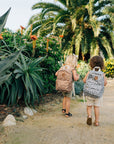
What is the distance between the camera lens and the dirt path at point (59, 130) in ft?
7.14

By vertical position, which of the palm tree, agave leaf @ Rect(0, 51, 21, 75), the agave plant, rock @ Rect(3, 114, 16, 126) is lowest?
rock @ Rect(3, 114, 16, 126)

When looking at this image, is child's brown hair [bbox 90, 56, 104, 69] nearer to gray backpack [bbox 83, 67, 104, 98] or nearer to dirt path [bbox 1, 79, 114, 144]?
gray backpack [bbox 83, 67, 104, 98]

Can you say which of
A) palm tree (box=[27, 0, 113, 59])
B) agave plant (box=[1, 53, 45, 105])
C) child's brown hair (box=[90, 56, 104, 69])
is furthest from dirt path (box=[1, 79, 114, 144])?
palm tree (box=[27, 0, 113, 59])

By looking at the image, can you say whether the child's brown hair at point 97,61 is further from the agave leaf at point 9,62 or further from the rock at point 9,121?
the agave leaf at point 9,62

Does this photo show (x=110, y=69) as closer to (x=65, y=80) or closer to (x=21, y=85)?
(x=65, y=80)

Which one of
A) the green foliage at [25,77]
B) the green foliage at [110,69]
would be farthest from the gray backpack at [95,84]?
the green foliage at [110,69]

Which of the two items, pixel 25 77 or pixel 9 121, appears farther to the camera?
pixel 25 77

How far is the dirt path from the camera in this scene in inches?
85.7

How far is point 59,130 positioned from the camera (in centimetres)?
252

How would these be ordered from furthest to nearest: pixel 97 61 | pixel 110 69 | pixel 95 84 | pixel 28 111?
pixel 110 69
pixel 28 111
pixel 97 61
pixel 95 84

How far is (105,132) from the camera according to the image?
249 cm

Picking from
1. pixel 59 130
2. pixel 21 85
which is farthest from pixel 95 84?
pixel 21 85

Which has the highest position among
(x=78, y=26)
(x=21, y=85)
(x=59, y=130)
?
(x=78, y=26)

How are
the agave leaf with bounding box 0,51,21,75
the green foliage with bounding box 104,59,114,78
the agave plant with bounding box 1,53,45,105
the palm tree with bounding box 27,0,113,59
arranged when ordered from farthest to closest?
the palm tree with bounding box 27,0,113,59
the green foliage with bounding box 104,59,114,78
the agave plant with bounding box 1,53,45,105
the agave leaf with bounding box 0,51,21,75
